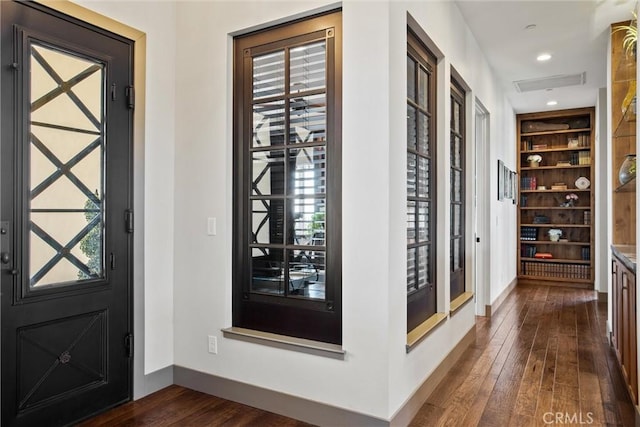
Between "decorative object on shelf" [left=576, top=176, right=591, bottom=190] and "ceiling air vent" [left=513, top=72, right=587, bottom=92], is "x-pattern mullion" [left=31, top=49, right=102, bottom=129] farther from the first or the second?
"decorative object on shelf" [left=576, top=176, right=591, bottom=190]

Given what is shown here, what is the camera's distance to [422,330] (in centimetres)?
267

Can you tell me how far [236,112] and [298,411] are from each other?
1.83m

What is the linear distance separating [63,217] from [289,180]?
49.3 inches

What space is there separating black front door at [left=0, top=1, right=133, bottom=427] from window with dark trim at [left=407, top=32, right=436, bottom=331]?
5.73ft

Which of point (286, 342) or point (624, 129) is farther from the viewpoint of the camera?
point (624, 129)

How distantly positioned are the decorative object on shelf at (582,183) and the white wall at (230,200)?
493cm

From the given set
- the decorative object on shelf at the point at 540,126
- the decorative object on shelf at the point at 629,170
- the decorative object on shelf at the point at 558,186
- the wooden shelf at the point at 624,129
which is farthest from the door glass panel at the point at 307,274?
the decorative object on shelf at the point at 540,126

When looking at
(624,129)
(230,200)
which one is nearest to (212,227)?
(230,200)

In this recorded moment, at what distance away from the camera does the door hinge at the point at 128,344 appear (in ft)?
8.62

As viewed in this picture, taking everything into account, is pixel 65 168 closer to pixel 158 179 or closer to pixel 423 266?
pixel 158 179

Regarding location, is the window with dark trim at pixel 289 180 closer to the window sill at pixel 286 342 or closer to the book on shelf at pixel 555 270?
the window sill at pixel 286 342

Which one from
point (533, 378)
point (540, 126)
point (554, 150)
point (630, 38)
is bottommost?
point (533, 378)

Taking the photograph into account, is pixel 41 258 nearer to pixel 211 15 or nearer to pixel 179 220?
pixel 179 220

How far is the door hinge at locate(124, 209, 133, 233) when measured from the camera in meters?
2.62
